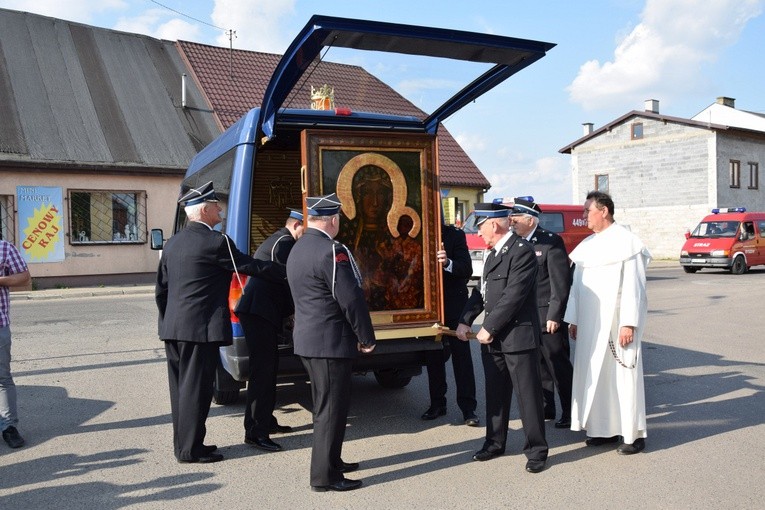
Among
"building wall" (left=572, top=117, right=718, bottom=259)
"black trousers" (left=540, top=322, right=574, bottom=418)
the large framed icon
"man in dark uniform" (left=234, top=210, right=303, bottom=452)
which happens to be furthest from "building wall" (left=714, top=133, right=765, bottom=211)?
"man in dark uniform" (left=234, top=210, right=303, bottom=452)

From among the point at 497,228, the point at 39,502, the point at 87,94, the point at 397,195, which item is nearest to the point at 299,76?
the point at 397,195

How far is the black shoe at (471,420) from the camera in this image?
19.3 ft

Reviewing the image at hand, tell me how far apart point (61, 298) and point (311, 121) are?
14216mm

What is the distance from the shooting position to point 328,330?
175 inches

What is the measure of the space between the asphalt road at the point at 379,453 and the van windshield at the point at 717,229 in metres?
16.5

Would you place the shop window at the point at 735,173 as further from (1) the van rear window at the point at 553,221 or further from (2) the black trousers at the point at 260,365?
(2) the black trousers at the point at 260,365

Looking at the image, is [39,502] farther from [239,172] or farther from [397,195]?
[397,195]

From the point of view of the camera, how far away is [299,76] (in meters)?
5.04

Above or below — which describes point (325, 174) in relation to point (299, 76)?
below

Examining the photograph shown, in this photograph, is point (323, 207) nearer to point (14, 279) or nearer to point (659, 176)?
point (14, 279)

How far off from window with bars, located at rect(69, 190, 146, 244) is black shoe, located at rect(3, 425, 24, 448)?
52.6 feet

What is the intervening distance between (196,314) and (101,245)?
17.1m

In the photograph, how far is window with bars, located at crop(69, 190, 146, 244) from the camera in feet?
66.6

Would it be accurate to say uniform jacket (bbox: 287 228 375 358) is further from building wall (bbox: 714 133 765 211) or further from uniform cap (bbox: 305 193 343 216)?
building wall (bbox: 714 133 765 211)
